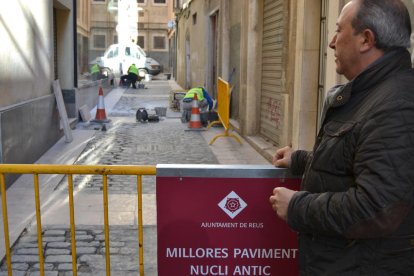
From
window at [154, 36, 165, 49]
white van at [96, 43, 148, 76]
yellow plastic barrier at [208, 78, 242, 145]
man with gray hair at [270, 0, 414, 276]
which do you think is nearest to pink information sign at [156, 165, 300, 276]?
man with gray hair at [270, 0, 414, 276]

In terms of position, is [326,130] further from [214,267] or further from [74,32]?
[74,32]

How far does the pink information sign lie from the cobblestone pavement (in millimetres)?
1763

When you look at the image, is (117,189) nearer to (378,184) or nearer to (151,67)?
(378,184)

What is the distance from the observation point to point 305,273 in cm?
223

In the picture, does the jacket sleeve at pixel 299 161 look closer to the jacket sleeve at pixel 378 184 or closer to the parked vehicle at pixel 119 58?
the jacket sleeve at pixel 378 184

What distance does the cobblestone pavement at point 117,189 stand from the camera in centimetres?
463

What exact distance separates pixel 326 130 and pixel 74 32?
12539mm

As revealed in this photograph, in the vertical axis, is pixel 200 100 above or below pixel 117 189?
above

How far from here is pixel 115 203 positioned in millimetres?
6500

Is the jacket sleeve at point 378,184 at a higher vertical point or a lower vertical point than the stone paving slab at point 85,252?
higher

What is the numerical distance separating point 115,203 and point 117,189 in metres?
0.74

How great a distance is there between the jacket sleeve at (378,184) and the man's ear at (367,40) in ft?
0.81

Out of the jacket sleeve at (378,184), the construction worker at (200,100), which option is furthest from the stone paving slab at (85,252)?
the construction worker at (200,100)

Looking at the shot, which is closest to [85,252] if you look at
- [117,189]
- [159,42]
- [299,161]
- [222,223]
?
[117,189]
